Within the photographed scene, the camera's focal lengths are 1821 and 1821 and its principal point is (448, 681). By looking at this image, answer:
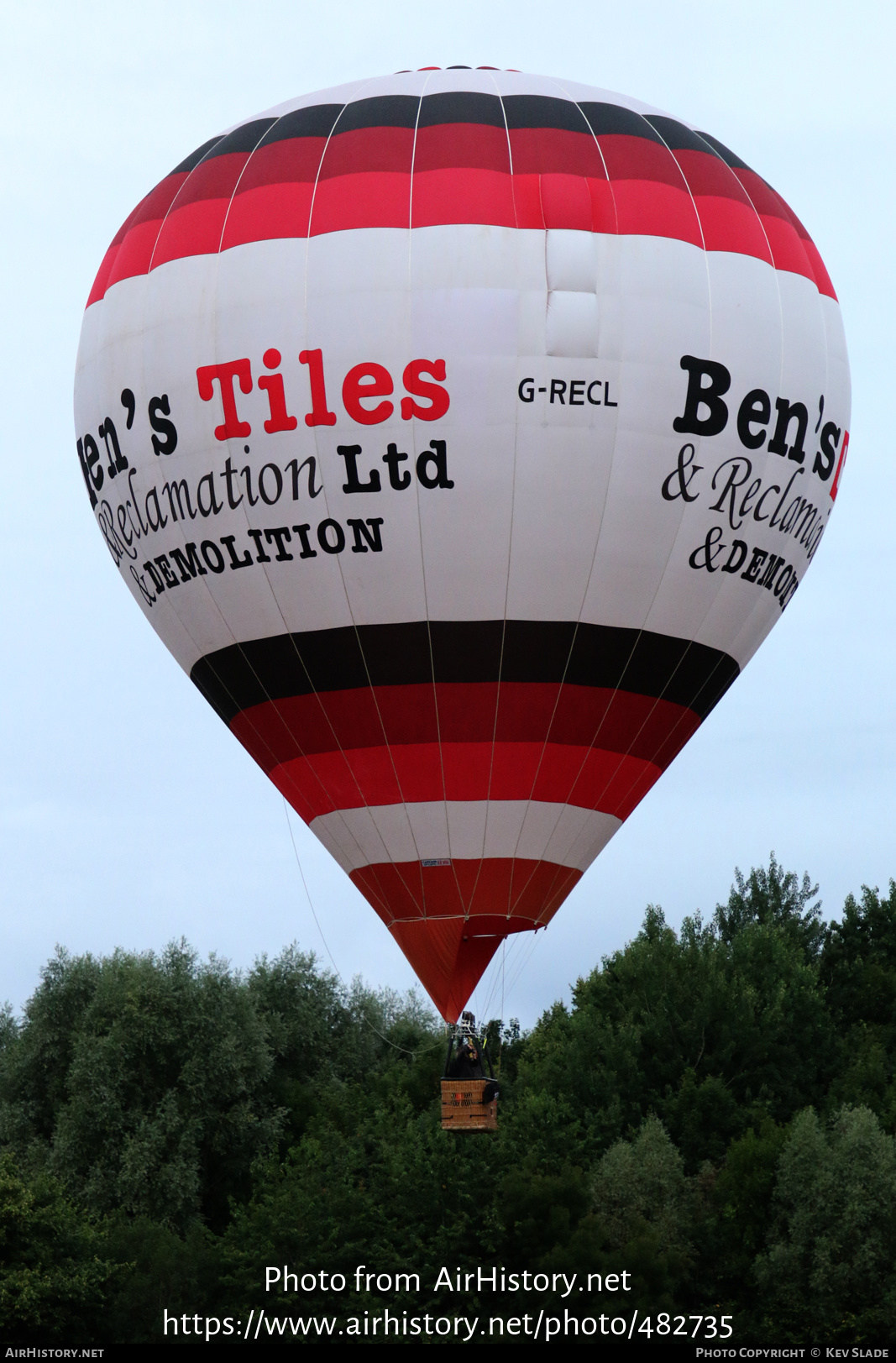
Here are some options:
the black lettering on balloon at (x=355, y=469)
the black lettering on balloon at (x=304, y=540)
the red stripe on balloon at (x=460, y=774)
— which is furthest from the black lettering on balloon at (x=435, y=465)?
the red stripe on balloon at (x=460, y=774)

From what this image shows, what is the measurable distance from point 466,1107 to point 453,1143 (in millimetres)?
15324

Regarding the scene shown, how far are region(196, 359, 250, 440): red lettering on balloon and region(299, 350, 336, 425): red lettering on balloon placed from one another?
0.70m

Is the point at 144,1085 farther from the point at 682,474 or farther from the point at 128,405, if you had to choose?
the point at 682,474

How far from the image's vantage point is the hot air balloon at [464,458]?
18.4 m

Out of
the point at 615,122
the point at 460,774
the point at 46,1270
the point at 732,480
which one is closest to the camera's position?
the point at 460,774

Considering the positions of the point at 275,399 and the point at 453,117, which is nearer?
the point at 275,399

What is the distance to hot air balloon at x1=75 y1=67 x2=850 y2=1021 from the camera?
60.3 ft

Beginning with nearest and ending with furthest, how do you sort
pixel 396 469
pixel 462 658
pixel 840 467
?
pixel 396 469, pixel 462 658, pixel 840 467

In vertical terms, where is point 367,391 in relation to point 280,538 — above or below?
above

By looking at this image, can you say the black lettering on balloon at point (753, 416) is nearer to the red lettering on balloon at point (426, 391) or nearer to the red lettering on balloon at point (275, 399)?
the red lettering on balloon at point (426, 391)

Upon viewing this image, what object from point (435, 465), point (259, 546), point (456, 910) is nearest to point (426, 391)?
point (435, 465)

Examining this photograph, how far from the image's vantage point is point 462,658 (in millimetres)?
18688

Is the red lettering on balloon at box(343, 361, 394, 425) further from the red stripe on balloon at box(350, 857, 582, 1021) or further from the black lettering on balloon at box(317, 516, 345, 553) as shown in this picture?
the red stripe on balloon at box(350, 857, 582, 1021)

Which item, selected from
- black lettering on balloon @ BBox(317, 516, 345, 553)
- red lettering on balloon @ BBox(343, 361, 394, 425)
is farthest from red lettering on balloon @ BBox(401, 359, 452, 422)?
black lettering on balloon @ BBox(317, 516, 345, 553)
